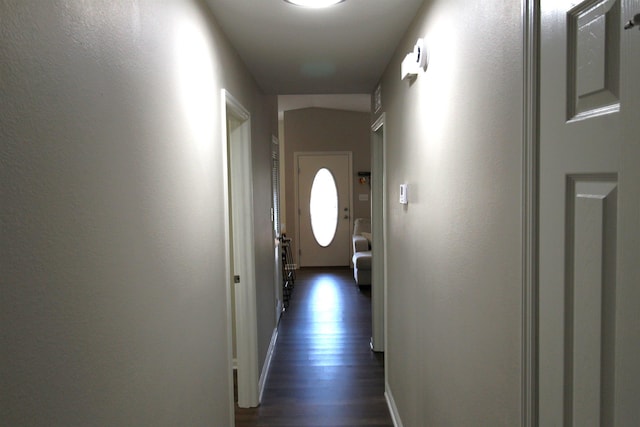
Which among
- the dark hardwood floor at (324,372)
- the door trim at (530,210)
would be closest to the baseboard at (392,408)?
the dark hardwood floor at (324,372)

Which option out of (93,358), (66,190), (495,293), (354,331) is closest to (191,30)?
(66,190)

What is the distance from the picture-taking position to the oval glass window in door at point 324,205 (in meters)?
8.88

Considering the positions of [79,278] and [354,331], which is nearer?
[79,278]

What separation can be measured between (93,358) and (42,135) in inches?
18.7

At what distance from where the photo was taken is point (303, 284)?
24.8ft

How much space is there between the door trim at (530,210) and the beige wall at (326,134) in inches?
303

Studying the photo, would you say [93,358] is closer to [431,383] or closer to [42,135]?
[42,135]

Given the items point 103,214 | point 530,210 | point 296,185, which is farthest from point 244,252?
point 296,185

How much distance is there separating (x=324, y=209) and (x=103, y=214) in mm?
7825

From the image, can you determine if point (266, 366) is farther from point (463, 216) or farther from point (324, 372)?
point (463, 216)

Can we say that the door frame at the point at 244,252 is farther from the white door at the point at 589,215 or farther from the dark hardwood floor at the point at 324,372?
the white door at the point at 589,215

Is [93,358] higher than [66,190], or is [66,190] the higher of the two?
[66,190]

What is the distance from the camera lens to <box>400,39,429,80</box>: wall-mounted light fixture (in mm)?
2137

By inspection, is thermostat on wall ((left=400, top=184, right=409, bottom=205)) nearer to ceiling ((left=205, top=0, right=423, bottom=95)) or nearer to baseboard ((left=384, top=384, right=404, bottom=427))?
ceiling ((left=205, top=0, right=423, bottom=95))
